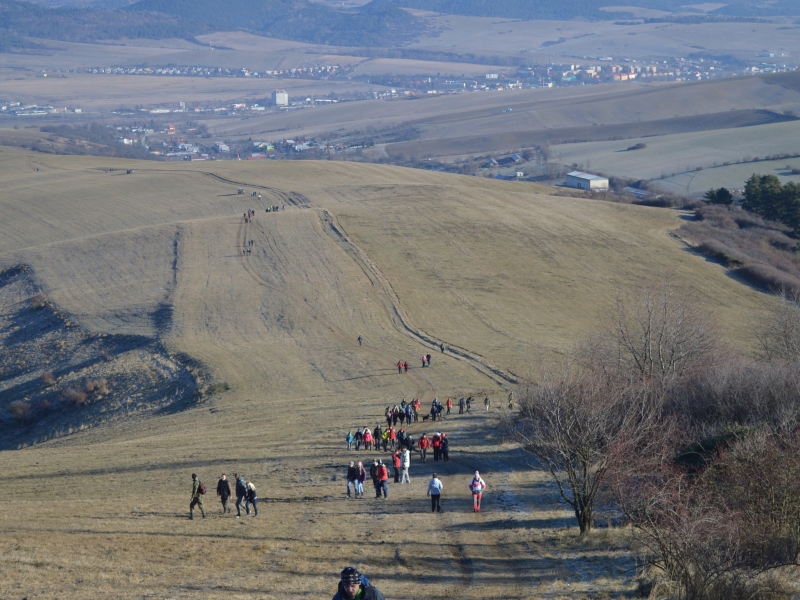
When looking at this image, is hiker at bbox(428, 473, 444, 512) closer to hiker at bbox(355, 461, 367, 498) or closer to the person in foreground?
hiker at bbox(355, 461, 367, 498)

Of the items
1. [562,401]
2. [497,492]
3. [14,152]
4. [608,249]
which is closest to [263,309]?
[608,249]

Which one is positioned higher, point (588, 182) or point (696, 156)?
point (696, 156)

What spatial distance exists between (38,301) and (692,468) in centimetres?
4647

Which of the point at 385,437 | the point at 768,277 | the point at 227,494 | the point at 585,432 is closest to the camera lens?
the point at 585,432

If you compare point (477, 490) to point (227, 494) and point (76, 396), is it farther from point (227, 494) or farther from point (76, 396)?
point (76, 396)

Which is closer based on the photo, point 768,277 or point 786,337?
point 786,337

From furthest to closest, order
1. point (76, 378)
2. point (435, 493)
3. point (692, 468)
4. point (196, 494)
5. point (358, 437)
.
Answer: point (76, 378) < point (358, 437) < point (435, 493) < point (196, 494) < point (692, 468)

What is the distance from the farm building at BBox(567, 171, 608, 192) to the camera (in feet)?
358

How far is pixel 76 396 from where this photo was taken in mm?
39875

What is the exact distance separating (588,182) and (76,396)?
3217 inches

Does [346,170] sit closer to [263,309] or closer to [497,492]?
[263,309]

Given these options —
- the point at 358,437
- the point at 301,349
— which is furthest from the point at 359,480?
the point at 301,349

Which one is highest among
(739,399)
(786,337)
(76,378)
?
(739,399)

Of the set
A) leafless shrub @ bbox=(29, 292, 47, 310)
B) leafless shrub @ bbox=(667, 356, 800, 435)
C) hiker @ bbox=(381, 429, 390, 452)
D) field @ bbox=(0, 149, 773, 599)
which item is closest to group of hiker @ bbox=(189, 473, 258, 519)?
field @ bbox=(0, 149, 773, 599)
